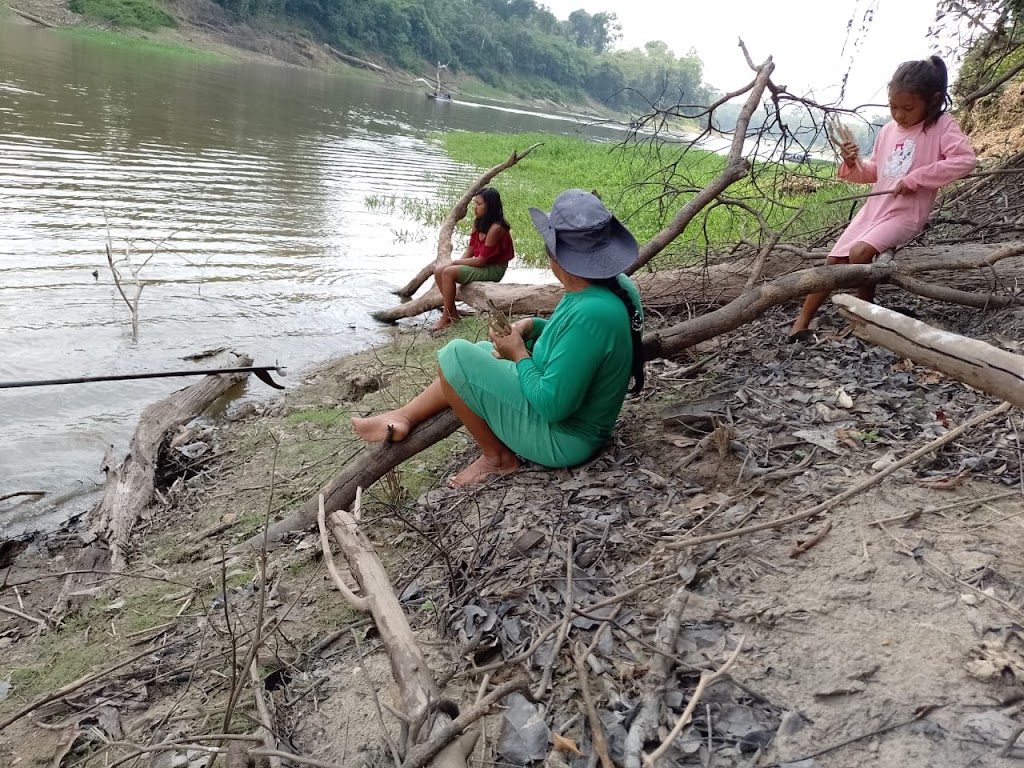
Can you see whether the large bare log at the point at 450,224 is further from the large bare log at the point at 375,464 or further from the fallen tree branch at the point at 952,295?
the large bare log at the point at 375,464

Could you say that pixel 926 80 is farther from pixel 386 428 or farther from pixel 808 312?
pixel 386 428

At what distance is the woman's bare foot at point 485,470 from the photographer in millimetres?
3332

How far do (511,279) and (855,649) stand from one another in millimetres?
8497

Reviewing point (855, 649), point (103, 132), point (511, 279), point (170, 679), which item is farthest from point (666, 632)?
point (103, 132)

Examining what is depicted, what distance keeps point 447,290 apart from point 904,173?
4970 millimetres

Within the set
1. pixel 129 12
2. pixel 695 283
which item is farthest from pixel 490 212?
pixel 129 12

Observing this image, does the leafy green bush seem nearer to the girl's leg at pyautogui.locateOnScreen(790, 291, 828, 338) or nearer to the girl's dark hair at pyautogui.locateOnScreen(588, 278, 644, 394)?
the girl's leg at pyautogui.locateOnScreen(790, 291, 828, 338)

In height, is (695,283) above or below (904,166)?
below

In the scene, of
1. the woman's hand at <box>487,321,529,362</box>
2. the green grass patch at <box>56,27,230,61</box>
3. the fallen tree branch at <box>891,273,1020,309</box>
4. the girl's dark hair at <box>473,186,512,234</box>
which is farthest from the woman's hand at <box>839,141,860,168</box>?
the green grass patch at <box>56,27,230,61</box>

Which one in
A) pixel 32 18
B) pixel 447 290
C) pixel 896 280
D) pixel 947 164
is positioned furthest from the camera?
pixel 32 18

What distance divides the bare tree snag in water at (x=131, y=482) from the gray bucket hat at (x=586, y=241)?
2.82 m

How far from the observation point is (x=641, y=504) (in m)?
2.70

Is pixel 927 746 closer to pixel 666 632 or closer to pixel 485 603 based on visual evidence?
pixel 666 632

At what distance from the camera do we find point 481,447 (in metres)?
3.35
